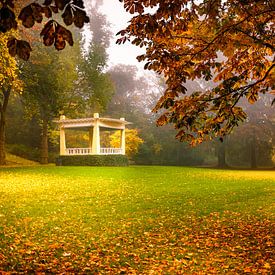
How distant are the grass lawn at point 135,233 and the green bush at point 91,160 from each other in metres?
14.2

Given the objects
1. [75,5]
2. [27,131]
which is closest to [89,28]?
[27,131]

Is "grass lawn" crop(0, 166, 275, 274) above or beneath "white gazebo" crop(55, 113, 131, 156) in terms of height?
beneath

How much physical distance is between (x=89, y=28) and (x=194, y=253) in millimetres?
49780

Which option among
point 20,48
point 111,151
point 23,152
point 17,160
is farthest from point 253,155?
point 20,48

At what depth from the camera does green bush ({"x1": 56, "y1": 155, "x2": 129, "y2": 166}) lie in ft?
86.8

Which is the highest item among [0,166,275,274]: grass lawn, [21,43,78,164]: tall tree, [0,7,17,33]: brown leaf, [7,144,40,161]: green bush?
[21,43,78,164]: tall tree

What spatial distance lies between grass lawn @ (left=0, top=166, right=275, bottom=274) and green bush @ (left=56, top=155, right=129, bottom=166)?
46.8ft

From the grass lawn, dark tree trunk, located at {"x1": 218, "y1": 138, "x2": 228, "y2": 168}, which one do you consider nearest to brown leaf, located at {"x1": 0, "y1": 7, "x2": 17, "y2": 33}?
the grass lawn

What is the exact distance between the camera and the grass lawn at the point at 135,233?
5.12 meters

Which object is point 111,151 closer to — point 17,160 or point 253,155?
point 17,160

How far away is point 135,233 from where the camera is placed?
22.7 ft

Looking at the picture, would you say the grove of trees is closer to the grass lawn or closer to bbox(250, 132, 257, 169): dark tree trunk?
bbox(250, 132, 257, 169): dark tree trunk

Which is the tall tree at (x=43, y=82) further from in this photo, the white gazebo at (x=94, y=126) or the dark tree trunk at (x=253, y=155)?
the dark tree trunk at (x=253, y=155)

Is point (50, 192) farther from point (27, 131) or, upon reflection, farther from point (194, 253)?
point (27, 131)
